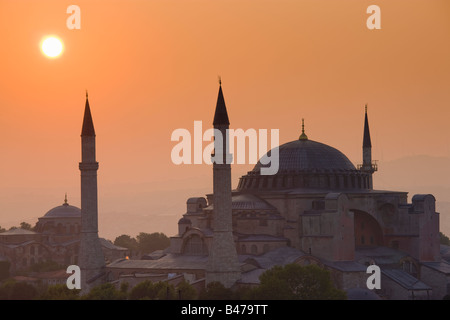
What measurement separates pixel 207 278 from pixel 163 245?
180ft

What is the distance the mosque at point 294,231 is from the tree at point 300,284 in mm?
2452

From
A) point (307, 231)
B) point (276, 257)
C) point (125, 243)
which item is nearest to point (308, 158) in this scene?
point (307, 231)

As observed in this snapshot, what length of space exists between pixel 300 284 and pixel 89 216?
17.5m

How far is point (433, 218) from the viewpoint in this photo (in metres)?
79.8

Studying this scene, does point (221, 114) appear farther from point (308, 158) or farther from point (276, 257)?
point (308, 158)

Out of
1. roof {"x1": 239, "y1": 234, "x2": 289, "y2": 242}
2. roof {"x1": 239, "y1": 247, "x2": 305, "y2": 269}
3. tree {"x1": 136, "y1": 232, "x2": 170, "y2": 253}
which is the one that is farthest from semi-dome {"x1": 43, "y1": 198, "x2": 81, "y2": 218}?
roof {"x1": 239, "y1": 247, "x2": 305, "y2": 269}

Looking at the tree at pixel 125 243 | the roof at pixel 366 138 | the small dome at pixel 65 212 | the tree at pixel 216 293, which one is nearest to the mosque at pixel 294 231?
the tree at pixel 216 293

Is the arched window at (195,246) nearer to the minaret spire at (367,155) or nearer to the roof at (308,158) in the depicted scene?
the roof at (308,158)

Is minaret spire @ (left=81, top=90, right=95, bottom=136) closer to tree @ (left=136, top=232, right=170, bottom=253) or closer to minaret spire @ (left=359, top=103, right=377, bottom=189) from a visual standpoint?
minaret spire @ (left=359, top=103, right=377, bottom=189)

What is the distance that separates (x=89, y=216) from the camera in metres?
75.1

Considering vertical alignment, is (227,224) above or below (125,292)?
above

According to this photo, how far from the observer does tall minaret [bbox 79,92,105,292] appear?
7369 cm
